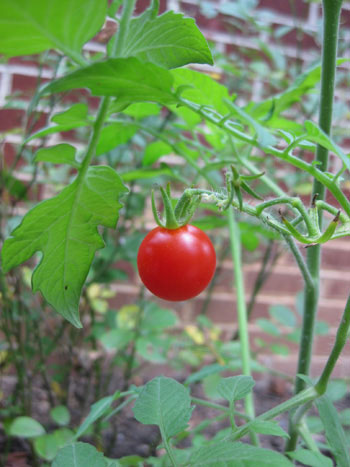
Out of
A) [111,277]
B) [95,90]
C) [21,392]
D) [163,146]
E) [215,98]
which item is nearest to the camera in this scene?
[95,90]

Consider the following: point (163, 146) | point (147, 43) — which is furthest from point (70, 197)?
point (163, 146)

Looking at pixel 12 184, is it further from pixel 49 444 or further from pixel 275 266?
pixel 275 266

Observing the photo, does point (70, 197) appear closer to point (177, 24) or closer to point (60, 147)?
point (60, 147)

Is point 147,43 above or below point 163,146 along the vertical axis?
above

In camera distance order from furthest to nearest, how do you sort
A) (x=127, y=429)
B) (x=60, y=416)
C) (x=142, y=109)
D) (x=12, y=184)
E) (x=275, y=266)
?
(x=275, y=266) < (x=127, y=429) < (x=12, y=184) < (x=60, y=416) < (x=142, y=109)

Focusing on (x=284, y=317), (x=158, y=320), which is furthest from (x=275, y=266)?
(x=158, y=320)

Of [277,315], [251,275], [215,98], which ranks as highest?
[215,98]
